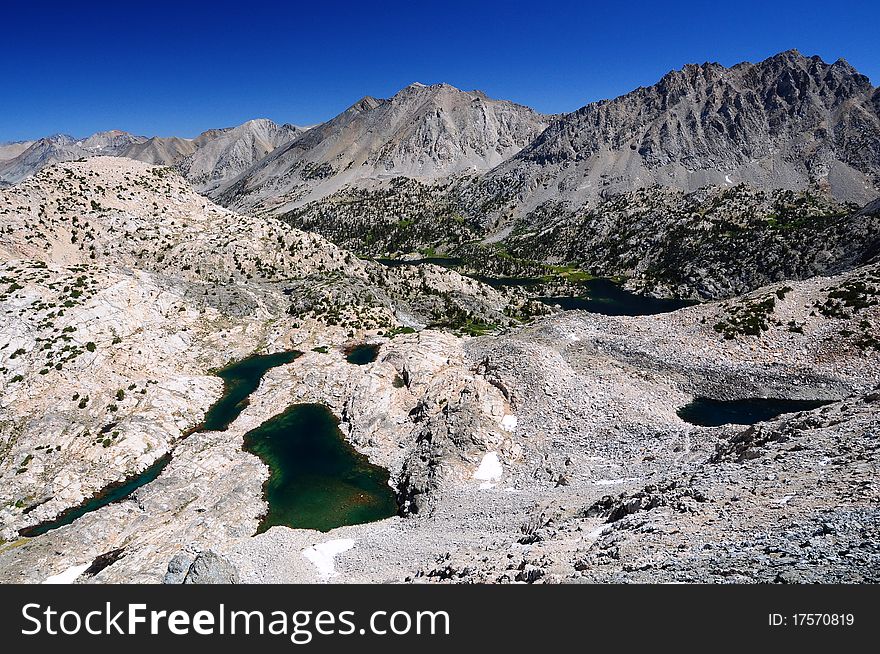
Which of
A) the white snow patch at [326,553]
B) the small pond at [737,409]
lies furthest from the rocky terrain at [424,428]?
the small pond at [737,409]

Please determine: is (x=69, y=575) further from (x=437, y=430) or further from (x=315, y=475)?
(x=437, y=430)

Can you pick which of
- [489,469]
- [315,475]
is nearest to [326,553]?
[315,475]

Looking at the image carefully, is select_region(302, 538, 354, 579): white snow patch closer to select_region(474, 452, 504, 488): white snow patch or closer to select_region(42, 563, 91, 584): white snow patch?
select_region(474, 452, 504, 488): white snow patch

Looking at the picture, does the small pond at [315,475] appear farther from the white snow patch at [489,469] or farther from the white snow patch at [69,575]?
the white snow patch at [69,575]

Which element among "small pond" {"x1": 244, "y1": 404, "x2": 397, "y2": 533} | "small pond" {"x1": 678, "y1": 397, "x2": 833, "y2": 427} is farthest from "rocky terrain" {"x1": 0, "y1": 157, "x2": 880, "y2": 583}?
"small pond" {"x1": 244, "y1": 404, "x2": 397, "y2": 533}

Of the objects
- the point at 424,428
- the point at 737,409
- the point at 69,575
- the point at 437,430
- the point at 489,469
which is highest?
the point at 737,409

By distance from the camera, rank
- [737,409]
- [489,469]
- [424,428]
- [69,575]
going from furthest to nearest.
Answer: [737,409] → [424,428] → [489,469] → [69,575]
